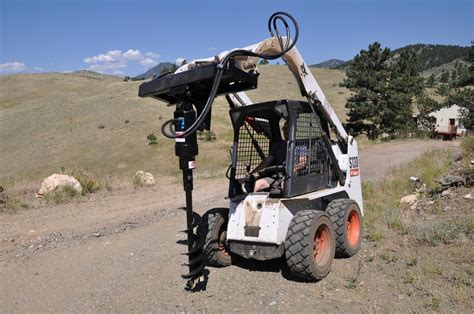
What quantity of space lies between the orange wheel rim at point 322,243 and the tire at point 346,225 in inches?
16.8

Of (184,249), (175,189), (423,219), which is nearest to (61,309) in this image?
(184,249)

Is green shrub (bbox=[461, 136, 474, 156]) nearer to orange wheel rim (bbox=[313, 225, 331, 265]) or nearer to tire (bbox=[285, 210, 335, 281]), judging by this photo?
orange wheel rim (bbox=[313, 225, 331, 265])

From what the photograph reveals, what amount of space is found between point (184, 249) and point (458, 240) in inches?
166

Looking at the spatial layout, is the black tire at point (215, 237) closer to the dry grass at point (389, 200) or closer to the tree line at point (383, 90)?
the dry grass at point (389, 200)

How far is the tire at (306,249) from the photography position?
562cm

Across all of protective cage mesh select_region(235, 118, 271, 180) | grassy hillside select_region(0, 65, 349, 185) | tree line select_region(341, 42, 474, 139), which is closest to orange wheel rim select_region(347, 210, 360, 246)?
protective cage mesh select_region(235, 118, 271, 180)

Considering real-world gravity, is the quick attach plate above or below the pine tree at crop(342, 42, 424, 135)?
below

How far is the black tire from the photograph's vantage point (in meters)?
6.40

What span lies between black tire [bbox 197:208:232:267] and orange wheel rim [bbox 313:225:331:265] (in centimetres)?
129

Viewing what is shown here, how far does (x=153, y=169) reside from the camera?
36562mm

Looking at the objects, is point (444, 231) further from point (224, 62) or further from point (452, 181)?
point (224, 62)

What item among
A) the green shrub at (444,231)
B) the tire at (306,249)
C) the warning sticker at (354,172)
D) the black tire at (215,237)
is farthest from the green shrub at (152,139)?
the tire at (306,249)

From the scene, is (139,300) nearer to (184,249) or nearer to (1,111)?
(184,249)

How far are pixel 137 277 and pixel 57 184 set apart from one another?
24.6ft
